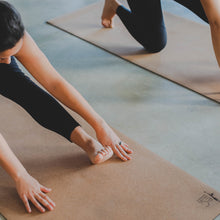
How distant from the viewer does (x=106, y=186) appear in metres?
1.84

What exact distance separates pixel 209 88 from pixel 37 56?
3.48ft

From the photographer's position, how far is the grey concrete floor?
202cm

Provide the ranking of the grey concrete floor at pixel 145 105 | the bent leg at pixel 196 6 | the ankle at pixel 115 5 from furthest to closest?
the ankle at pixel 115 5 → the bent leg at pixel 196 6 → the grey concrete floor at pixel 145 105

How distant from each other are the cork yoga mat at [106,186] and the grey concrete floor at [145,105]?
93 millimetres

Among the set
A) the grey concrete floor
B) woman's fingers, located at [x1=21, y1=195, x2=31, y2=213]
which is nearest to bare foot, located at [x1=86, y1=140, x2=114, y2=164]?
the grey concrete floor

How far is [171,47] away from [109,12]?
1.68ft

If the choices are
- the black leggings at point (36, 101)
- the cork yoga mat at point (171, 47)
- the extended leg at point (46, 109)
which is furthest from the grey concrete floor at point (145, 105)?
the black leggings at point (36, 101)

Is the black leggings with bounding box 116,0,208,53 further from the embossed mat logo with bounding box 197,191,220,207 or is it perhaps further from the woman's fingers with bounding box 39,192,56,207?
the woman's fingers with bounding box 39,192,56,207

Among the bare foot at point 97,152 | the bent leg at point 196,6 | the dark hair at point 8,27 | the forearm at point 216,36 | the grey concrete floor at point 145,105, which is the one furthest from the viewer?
the bent leg at point 196,6

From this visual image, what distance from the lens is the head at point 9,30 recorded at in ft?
4.52

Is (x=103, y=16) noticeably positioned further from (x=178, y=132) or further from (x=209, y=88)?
(x=178, y=132)

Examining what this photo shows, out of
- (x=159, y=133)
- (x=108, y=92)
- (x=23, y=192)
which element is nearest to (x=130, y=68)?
(x=108, y=92)

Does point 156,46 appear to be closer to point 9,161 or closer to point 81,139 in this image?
point 81,139

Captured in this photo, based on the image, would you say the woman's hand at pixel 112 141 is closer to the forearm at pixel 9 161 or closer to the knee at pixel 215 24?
the forearm at pixel 9 161
